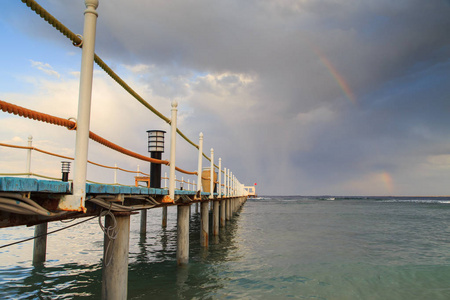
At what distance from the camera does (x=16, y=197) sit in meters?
2.51

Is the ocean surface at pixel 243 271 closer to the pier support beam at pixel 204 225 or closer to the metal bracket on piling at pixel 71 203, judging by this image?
the pier support beam at pixel 204 225

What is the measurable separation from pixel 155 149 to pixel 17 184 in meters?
4.23

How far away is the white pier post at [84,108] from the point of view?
9.70 ft

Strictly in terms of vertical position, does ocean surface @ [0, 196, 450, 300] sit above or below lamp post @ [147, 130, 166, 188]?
below

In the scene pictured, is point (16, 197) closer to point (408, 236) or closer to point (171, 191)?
point (171, 191)

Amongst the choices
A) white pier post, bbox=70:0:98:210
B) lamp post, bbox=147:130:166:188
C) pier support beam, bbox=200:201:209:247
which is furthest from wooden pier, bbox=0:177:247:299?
pier support beam, bbox=200:201:209:247

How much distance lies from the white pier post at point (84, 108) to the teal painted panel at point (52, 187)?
0.27 feet

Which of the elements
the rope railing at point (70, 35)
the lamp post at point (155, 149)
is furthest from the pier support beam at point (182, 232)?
the rope railing at point (70, 35)

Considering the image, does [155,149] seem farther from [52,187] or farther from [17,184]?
[17,184]

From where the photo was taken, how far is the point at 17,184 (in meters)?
2.41

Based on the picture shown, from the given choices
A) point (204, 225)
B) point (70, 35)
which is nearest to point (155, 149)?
point (70, 35)

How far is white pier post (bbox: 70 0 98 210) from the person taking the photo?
2957 mm

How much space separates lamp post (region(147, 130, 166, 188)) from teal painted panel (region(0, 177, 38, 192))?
402cm

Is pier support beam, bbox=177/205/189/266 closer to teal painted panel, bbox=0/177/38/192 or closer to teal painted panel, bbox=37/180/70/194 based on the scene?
teal painted panel, bbox=37/180/70/194
